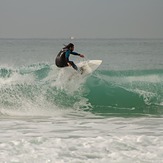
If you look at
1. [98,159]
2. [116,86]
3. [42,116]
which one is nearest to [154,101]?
[116,86]

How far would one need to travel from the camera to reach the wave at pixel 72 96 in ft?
42.0

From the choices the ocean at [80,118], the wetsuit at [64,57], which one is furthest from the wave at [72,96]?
the wetsuit at [64,57]

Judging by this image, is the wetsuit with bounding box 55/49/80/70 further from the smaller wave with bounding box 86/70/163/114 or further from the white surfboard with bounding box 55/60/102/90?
the smaller wave with bounding box 86/70/163/114

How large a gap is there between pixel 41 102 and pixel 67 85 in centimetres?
119

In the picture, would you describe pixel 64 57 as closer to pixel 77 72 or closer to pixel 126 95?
pixel 77 72

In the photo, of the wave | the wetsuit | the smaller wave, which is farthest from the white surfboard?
the smaller wave

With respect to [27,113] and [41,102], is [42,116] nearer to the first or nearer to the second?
[27,113]

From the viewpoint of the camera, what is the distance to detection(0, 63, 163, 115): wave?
42.0 feet

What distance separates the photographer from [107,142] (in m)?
7.45

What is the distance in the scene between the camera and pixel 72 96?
14.0 m

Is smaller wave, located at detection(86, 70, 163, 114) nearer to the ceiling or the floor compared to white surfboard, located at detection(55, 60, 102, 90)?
nearer to the floor

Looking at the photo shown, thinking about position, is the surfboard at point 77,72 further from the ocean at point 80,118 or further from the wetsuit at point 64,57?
the wetsuit at point 64,57

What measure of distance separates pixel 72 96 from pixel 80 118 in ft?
10.1

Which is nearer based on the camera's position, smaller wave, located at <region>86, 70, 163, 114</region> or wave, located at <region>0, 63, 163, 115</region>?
wave, located at <region>0, 63, 163, 115</region>
